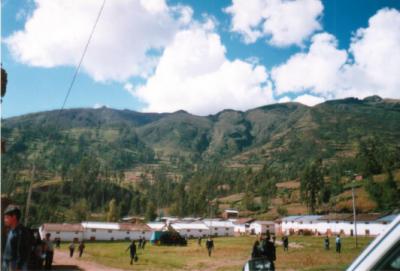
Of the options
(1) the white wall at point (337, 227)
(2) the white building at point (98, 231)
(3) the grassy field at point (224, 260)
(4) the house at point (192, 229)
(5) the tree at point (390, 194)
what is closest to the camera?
(3) the grassy field at point (224, 260)

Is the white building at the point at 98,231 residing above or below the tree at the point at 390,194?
below

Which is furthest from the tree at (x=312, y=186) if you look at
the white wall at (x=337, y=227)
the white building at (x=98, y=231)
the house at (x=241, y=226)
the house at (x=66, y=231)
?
the house at (x=66, y=231)

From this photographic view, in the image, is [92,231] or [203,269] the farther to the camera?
[92,231]

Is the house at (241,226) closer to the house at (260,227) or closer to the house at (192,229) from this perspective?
the house at (260,227)

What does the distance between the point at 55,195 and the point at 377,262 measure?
544 feet

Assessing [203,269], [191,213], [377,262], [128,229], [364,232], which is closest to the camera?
[377,262]

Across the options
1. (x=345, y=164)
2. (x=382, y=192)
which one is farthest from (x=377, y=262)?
(x=345, y=164)

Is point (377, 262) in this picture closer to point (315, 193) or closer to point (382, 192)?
point (382, 192)

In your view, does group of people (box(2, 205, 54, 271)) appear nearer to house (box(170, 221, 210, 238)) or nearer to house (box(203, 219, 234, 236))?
house (box(170, 221, 210, 238))

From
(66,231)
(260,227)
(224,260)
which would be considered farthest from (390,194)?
(224,260)

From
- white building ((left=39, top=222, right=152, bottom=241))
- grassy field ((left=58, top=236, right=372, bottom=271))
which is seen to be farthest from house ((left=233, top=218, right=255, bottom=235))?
grassy field ((left=58, top=236, right=372, bottom=271))

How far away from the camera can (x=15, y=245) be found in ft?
17.0

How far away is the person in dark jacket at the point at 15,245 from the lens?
5125 mm

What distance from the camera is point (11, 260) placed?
202 inches
